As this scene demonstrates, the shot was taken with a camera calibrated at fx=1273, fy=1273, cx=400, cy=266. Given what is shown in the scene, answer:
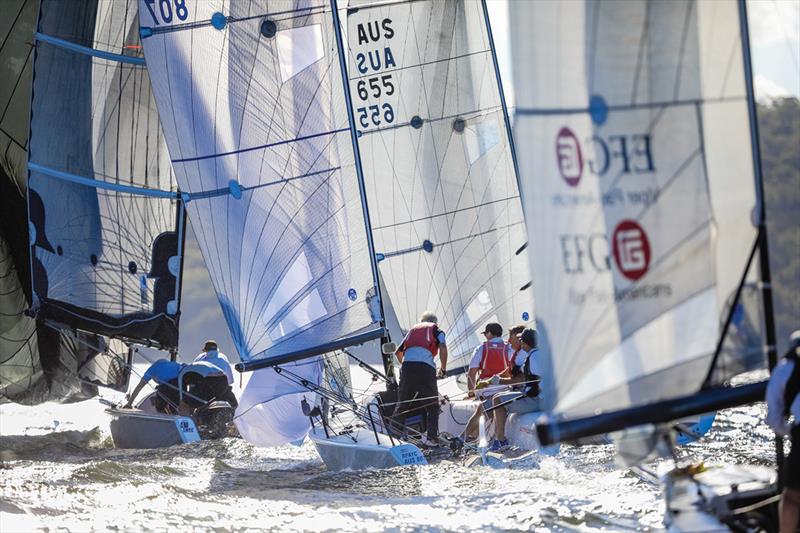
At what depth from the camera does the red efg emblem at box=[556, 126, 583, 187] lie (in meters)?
5.32

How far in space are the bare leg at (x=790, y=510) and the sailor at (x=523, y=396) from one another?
5278 millimetres

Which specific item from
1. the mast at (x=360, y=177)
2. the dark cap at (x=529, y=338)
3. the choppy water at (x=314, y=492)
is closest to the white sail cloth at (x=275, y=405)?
the choppy water at (x=314, y=492)

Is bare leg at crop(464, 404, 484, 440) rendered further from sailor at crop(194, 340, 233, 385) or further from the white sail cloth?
sailor at crop(194, 340, 233, 385)

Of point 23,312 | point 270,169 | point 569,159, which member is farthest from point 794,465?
point 23,312

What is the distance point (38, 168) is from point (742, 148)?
11032mm

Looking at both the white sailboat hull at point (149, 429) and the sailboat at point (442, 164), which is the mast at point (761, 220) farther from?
the sailboat at point (442, 164)

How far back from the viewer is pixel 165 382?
13195mm

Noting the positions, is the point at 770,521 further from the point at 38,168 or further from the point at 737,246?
the point at 38,168

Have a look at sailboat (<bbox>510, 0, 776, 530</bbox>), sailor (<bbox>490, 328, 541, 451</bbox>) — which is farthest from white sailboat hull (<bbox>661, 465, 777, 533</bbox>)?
sailor (<bbox>490, 328, 541, 451</bbox>)

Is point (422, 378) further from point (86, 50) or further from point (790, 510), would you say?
point (86, 50)

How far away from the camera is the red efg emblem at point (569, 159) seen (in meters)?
5.32

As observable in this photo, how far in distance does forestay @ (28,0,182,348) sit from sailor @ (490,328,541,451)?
5.62m

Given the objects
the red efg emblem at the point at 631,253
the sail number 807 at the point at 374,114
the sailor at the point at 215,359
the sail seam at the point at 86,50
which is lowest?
the sailor at the point at 215,359

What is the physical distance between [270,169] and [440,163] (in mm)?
4718
